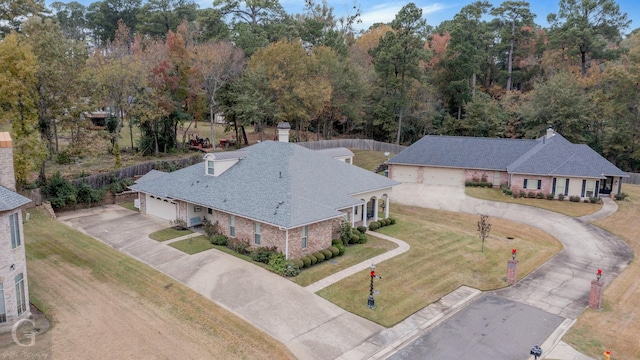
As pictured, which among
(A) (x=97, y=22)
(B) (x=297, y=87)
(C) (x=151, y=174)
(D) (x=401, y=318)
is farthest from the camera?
(A) (x=97, y=22)

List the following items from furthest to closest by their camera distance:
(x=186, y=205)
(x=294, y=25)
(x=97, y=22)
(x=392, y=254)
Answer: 1. (x=97, y=22)
2. (x=294, y=25)
3. (x=186, y=205)
4. (x=392, y=254)

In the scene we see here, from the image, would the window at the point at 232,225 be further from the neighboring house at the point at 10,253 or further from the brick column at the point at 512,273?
the brick column at the point at 512,273

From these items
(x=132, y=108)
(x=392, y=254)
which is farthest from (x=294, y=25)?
(x=392, y=254)

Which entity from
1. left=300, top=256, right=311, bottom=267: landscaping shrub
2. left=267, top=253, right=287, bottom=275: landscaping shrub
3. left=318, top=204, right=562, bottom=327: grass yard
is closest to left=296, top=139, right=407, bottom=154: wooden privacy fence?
left=318, top=204, right=562, bottom=327: grass yard

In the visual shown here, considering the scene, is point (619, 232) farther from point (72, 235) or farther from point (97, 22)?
point (97, 22)

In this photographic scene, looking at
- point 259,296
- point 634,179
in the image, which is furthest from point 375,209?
point 634,179

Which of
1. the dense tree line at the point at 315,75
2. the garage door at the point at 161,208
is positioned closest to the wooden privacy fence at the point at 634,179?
the dense tree line at the point at 315,75
